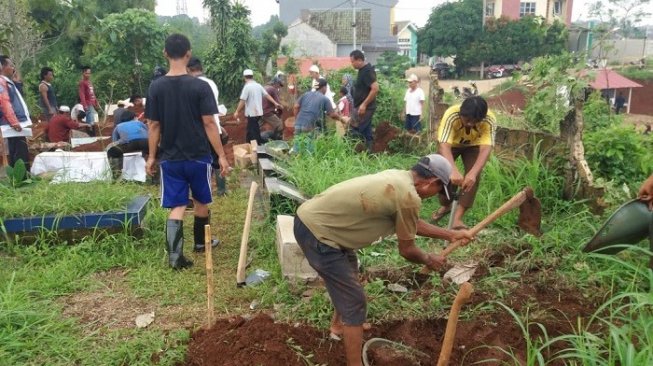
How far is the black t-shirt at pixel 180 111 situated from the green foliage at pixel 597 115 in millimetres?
4680

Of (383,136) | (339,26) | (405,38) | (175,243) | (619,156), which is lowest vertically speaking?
(175,243)

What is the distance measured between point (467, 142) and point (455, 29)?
40388 mm

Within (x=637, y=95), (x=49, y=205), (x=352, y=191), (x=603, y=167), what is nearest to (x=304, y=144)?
(x=49, y=205)

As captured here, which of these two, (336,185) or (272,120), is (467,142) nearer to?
(336,185)

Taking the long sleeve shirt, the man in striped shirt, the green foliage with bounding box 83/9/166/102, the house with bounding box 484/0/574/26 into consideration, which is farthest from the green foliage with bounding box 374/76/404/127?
the house with bounding box 484/0/574/26

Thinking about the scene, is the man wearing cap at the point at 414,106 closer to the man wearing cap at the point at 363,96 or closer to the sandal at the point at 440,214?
the man wearing cap at the point at 363,96

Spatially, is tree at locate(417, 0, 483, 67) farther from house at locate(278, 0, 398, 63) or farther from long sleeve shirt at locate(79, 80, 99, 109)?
long sleeve shirt at locate(79, 80, 99, 109)

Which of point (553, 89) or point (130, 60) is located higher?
point (130, 60)

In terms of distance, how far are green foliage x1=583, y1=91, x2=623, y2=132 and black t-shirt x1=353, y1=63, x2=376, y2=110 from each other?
2.91 m

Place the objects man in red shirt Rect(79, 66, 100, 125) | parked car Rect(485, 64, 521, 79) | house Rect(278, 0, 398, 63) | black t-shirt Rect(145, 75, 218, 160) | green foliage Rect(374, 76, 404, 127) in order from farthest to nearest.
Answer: house Rect(278, 0, 398, 63) → parked car Rect(485, 64, 521, 79) → man in red shirt Rect(79, 66, 100, 125) → green foliage Rect(374, 76, 404, 127) → black t-shirt Rect(145, 75, 218, 160)

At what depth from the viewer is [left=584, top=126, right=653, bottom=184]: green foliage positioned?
5.65 meters

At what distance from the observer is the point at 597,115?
6895mm

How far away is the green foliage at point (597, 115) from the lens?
262 inches

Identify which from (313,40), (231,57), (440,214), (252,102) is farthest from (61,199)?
(313,40)
